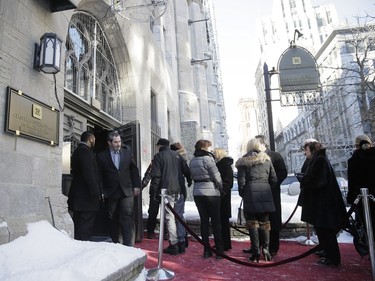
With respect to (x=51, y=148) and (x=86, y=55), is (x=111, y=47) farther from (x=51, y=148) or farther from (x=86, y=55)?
(x=51, y=148)

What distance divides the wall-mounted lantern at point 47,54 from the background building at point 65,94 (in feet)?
0.29

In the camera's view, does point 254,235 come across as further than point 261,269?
Yes

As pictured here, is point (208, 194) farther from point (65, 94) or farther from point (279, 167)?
point (65, 94)

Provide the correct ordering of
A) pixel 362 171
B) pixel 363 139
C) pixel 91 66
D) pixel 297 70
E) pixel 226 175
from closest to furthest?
pixel 362 171 → pixel 363 139 → pixel 226 175 → pixel 91 66 → pixel 297 70

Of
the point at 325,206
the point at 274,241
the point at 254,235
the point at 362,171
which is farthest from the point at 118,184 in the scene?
the point at 362,171

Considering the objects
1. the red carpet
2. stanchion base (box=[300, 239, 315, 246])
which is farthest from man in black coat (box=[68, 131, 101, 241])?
stanchion base (box=[300, 239, 315, 246])

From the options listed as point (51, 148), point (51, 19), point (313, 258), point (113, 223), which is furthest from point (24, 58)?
point (313, 258)

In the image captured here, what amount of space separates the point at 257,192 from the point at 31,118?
337cm

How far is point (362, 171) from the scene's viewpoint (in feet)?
13.4

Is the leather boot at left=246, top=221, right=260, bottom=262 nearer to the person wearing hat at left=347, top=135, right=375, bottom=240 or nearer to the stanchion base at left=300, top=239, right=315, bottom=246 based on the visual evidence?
the person wearing hat at left=347, top=135, right=375, bottom=240

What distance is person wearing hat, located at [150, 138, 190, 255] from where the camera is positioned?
498cm

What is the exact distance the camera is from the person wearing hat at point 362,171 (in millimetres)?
3998

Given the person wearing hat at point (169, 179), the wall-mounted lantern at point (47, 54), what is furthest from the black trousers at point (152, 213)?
the wall-mounted lantern at point (47, 54)

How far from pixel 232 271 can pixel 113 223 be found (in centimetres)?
232
